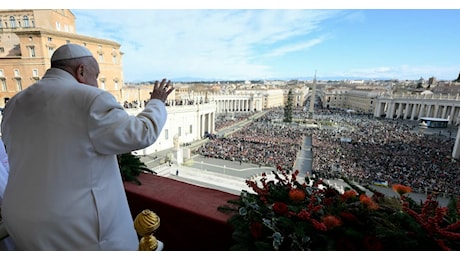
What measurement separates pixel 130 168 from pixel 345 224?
6.36 feet

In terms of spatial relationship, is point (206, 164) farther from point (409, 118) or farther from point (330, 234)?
point (409, 118)

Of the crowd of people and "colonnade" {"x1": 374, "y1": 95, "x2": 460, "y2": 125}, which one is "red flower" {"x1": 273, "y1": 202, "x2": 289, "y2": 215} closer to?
the crowd of people

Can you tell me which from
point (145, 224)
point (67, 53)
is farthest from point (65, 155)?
point (145, 224)

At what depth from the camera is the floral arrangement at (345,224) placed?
113cm

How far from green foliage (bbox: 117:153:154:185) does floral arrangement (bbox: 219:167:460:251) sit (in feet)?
3.65

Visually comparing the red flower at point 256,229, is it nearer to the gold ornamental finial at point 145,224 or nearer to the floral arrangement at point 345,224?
the floral arrangement at point 345,224

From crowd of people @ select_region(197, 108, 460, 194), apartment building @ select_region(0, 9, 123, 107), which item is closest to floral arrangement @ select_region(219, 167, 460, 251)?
crowd of people @ select_region(197, 108, 460, 194)

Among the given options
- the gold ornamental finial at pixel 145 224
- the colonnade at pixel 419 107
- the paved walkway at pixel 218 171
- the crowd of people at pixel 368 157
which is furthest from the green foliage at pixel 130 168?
the colonnade at pixel 419 107

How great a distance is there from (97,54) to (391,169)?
19.3 meters

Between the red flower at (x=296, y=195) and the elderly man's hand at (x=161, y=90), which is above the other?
the elderly man's hand at (x=161, y=90)

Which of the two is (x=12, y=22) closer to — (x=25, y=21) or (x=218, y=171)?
(x=25, y=21)

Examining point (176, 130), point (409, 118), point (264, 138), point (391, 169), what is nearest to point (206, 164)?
point (176, 130)

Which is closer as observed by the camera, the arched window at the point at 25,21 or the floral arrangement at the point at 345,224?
the floral arrangement at the point at 345,224

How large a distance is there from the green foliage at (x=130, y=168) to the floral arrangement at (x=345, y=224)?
111 centimetres
